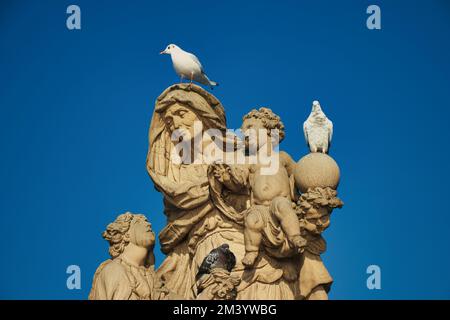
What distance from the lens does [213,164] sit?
678 inches

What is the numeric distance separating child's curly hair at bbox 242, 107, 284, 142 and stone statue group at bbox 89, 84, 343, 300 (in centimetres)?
2

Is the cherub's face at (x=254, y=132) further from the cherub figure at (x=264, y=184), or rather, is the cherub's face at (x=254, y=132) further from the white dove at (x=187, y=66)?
the white dove at (x=187, y=66)

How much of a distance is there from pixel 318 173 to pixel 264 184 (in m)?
0.86

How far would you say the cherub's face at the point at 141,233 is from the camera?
16.7m

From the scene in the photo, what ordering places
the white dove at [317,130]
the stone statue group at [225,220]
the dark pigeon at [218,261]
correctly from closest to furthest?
the dark pigeon at [218,261], the stone statue group at [225,220], the white dove at [317,130]

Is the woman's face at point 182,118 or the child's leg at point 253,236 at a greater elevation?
the woman's face at point 182,118

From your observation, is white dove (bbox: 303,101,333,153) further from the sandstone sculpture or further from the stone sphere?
the sandstone sculpture

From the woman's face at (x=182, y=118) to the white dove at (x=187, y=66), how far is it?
0.53m

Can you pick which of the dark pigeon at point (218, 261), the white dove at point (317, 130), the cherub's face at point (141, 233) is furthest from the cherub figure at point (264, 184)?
the cherub's face at point (141, 233)

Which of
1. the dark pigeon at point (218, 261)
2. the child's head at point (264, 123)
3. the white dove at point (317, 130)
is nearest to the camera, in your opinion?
the dark pigeon at point (218, 261)
